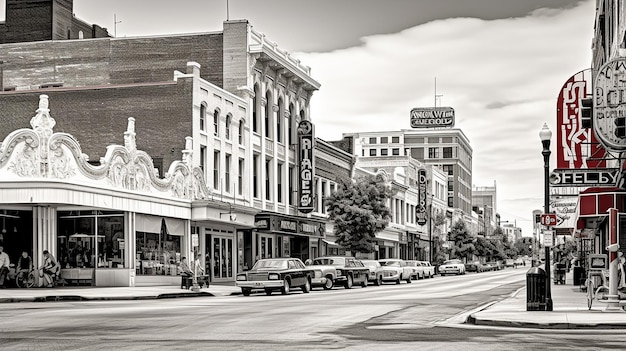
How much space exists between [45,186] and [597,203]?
19.6m

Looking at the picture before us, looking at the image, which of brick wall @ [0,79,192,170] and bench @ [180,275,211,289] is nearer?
bench @ [180,275,211,289]

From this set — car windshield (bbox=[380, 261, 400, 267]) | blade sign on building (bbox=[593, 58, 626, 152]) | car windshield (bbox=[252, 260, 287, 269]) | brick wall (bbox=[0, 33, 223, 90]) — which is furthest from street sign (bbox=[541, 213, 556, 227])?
brick wall (bbox=[0, 33, 223, 90])

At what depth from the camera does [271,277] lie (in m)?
36.4

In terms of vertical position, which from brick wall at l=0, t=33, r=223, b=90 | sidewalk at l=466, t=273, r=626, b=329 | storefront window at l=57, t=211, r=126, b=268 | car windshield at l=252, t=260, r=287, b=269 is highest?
brick wall at l=0, t=33, r=223, b=90

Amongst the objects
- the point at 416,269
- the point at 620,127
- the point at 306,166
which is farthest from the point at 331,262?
the point at 620,127

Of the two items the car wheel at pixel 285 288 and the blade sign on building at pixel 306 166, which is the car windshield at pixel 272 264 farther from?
the blade sign on building at pixel 306 166

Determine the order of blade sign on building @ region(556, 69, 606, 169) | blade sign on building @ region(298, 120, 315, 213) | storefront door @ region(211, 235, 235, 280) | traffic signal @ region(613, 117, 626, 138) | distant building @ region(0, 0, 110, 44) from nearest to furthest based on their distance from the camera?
traffic signal @ region(613, 117, 626, 138) → blade sign on building @ region(556, 69, 606, 169) → storefront door @ region(211, 235, 235, 280) → distant building @ region(0, 0, 110, 44) → blade sign on building @ region(298, 120, 315, 213)

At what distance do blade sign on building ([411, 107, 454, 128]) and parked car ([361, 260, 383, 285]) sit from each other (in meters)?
108

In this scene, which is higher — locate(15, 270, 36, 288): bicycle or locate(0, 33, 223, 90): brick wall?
locate(0, 33, 223, 90): brick wall

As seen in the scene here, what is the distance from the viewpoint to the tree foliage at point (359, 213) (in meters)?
61.8

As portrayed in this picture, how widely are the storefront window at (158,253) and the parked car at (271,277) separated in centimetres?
643

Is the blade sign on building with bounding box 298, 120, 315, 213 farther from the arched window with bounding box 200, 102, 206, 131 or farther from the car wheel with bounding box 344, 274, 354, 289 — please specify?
the car wheel with bounding box 344, 274, 354, 289

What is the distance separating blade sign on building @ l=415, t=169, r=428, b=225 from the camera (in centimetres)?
9538

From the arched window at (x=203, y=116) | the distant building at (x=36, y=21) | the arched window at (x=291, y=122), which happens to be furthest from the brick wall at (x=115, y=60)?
the arched window at (x=291, y=122)
